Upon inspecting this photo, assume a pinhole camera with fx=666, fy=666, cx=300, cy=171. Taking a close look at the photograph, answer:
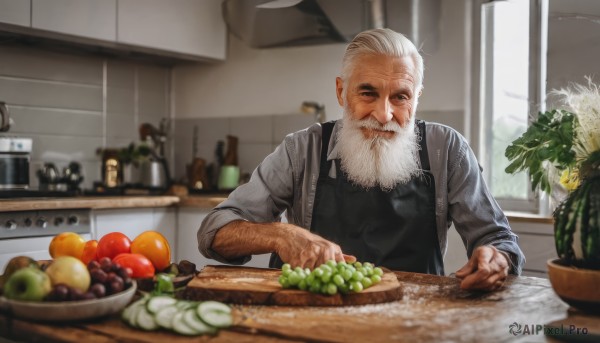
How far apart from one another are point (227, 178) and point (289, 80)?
754mm

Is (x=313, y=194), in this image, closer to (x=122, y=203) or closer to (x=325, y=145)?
(x=325, y=145)

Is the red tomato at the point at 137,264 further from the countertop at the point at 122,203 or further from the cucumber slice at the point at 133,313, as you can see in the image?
the countertop at the point at 122,203

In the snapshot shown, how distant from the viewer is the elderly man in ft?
7.11

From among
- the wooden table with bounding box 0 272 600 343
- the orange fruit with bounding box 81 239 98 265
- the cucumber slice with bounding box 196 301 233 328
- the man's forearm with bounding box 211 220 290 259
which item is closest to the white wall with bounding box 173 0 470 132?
the man's forearm with bounding box 211 220 290 259

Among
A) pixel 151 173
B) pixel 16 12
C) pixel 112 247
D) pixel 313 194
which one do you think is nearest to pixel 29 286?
pixel 112 247

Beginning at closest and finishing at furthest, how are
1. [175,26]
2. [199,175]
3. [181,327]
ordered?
[181,327] → [175,26] → [199,175]

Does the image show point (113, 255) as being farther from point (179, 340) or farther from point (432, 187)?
point (432, 187)

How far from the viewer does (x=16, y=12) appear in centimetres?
342

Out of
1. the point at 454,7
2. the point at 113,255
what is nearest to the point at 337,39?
the point at 454,7

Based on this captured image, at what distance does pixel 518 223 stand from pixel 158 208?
1.97m

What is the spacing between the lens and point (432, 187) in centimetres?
228

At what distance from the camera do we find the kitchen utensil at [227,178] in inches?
170

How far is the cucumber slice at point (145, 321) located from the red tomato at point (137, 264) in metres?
0.40

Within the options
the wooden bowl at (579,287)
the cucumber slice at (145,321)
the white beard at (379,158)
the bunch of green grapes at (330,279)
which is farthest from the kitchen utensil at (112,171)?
the wooden bowl at (579,287)
